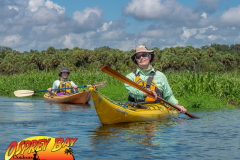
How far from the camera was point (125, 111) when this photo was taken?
713 centimetres

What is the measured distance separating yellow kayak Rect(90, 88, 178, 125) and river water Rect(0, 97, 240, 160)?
5.6 inches

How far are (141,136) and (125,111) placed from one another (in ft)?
3.94

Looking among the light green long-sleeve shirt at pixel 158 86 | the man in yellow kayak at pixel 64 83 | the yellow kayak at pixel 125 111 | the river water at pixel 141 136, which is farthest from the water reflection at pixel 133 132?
the man in yellow kayak at pixel 64 83

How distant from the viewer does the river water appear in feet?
15.5

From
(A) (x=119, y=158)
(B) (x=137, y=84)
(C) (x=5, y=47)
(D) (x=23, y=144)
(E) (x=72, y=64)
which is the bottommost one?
(A) (x=119, y=158)

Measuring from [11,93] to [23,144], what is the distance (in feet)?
62.3

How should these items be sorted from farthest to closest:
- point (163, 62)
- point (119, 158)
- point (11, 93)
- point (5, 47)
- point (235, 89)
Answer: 1. point (5, 47)
2. point (163, 62)
3. point (11, 93)
4. point (235, 89)
5. point (119, 158)

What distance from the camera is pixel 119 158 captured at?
446cm

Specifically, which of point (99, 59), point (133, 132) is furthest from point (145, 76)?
point (99, 59)

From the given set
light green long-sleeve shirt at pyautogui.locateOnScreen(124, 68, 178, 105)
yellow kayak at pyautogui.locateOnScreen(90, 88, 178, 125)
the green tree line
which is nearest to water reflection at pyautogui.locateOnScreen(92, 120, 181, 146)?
yellow kayak at pyautogui.locateOnScreen(90, 88, 178, 125)

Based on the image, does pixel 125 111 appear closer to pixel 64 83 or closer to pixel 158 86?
pixel 158 86

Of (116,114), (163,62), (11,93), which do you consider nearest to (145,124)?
(116,114)

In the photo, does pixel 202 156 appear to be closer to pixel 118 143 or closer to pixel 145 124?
pixel 118 143

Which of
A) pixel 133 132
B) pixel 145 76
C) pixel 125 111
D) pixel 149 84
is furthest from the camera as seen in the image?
pixel 145 76
